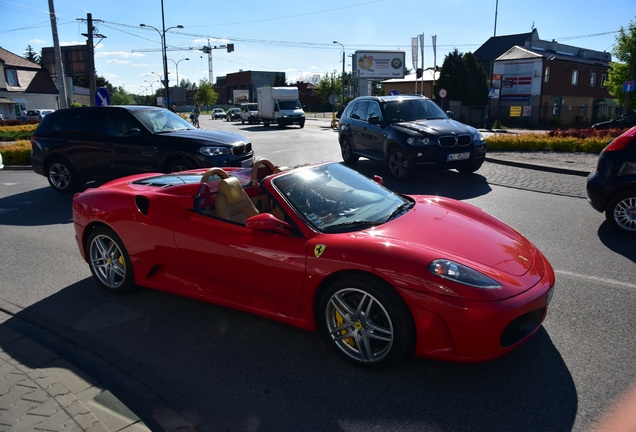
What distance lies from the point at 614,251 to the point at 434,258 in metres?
3.86

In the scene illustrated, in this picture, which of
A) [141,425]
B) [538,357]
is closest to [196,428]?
[141,425]

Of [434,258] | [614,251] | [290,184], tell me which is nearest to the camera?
[434,258]

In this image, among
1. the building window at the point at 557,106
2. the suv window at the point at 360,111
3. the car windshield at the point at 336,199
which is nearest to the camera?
the car windshield at the point at 336,199

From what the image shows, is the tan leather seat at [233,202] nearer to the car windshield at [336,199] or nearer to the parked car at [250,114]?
the car windshield at [336,199]

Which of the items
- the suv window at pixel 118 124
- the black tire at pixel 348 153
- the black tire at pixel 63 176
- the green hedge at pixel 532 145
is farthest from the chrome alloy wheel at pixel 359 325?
the green hedge at pixel 532 145

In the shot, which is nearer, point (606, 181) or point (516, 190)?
point (606, 181)

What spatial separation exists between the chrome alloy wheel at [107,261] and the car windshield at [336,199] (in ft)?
6.16

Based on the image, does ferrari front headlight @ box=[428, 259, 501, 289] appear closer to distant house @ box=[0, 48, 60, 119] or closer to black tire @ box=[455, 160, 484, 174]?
black tire @ box=[455, 160, 484, 174]

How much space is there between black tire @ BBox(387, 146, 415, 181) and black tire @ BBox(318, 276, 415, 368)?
7192 mm

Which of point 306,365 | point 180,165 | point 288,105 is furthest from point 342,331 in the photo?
point 288,105

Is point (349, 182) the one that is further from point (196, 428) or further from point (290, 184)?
point (196, 428)

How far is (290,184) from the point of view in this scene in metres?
3.91

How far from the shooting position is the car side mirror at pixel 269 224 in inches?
137

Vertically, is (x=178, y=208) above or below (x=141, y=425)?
above
